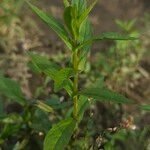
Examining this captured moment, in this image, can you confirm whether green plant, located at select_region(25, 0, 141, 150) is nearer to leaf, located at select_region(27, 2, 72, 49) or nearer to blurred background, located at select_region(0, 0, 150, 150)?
leaf, located at select_region(27, 2, 72, 49)

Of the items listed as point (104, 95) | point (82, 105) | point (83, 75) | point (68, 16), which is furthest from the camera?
point (83, 75)

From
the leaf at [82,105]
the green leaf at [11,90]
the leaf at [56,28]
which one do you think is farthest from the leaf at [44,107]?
the leaf at [56,28]

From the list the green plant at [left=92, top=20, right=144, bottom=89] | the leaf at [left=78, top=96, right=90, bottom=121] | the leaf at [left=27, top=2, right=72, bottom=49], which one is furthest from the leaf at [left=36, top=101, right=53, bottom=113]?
the green plant at [left=92, top=20, right=144, bottom=89]

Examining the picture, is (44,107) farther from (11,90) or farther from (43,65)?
(43,65)

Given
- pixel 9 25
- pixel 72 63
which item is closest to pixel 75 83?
pixel 72 63

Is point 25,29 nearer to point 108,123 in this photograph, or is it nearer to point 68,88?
point 108,123
